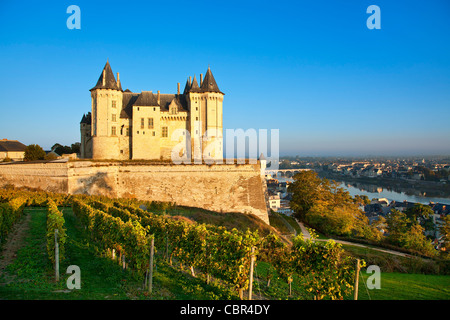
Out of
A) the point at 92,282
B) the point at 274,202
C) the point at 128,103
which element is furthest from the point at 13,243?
the point at 274,202

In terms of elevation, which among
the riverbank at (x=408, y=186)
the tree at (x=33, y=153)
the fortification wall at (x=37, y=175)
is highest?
the tree at (x=33, y=153)

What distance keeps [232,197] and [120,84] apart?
796 inches

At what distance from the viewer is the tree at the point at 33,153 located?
115ft

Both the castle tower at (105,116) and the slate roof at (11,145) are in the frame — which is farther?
the slate roof at (11,145)

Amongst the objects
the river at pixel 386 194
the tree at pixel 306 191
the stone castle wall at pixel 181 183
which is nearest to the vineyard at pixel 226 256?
the stone castle wall at pixel 181 183

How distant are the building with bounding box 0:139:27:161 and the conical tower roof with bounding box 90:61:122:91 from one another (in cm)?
2030

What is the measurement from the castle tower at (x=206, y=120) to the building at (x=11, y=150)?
92.1ft

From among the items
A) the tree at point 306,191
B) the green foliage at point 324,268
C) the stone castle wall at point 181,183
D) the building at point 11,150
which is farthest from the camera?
the building at point 11,150

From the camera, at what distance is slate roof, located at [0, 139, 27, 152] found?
4439 centimetres

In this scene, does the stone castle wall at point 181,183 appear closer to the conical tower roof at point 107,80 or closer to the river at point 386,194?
the conical tower roof at point 107,80

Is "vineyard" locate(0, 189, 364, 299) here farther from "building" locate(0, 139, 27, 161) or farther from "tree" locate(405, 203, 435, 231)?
"building" locate(0, 139, 27, 161)

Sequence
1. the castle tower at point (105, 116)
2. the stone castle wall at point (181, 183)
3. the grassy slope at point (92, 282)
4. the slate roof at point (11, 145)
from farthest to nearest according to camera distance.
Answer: the slate roof at point (11, 145), the castle tower at point (105, 116), the stone castle wall at point (181, 183), the grassy slope at point (92, 282)

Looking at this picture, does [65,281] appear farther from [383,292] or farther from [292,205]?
[292,205]

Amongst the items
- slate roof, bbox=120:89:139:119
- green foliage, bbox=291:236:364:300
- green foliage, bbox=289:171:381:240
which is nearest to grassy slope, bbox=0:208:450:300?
green foliage, bbox=291:236:364:300
